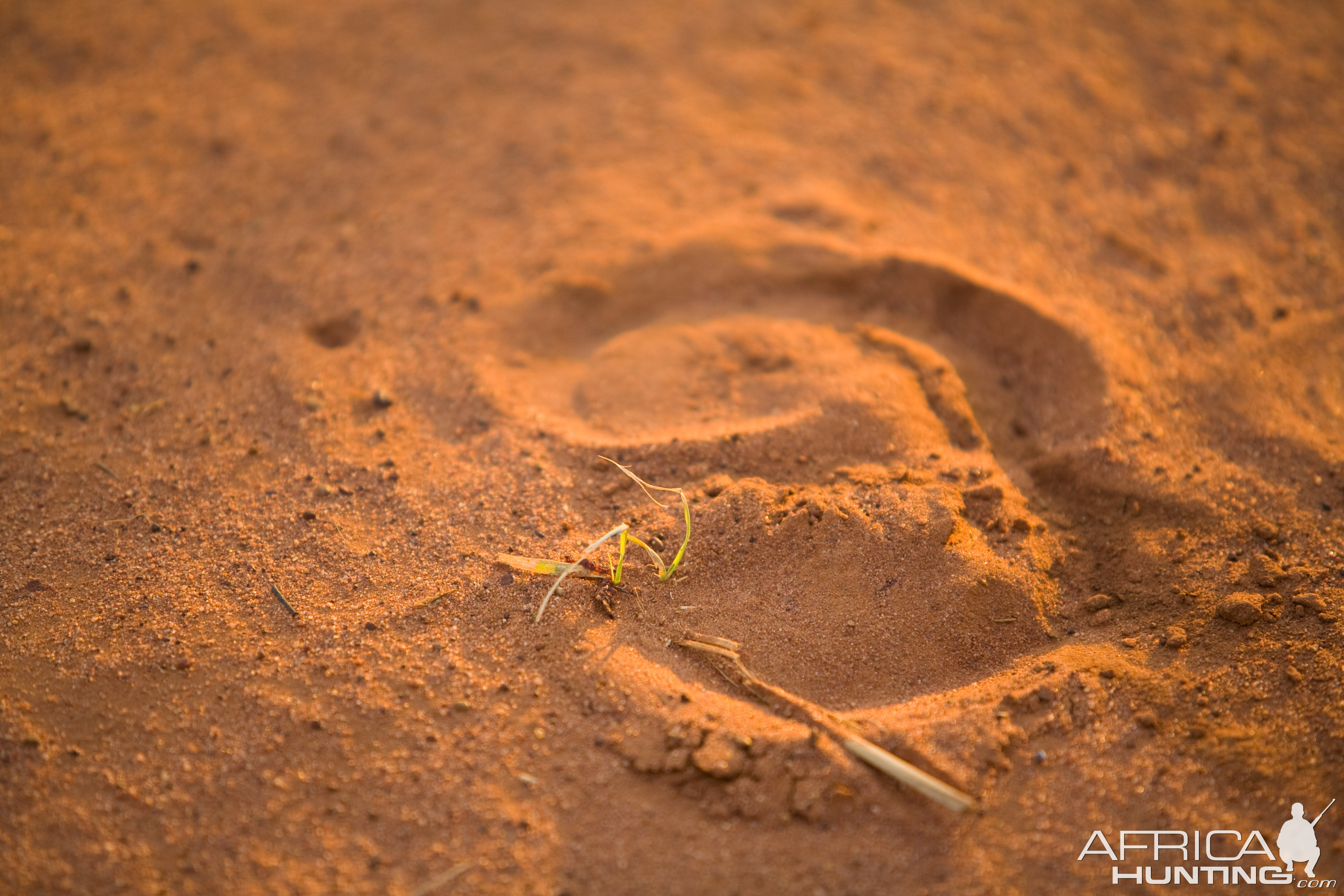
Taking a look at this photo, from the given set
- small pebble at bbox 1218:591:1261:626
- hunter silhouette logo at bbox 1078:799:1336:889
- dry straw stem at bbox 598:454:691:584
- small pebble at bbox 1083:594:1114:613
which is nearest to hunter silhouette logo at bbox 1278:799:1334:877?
hunter silhouette logo at bbox 1078:799:1336:889

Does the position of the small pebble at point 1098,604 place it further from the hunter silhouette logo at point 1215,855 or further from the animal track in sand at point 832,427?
the hunter silhouette logo at point 1215,855

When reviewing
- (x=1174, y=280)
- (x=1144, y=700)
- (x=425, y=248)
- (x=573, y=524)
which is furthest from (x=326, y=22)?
(x=1144, y=700)

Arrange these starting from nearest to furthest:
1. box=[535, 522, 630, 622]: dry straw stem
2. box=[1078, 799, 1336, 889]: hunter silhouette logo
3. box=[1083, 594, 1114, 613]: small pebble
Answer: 1. box=[1078, 799, 1336, 889]: hunter silhouette logo
2. box=[535, 522, 630, 622]: dry straw stem
3. box=[1083, 594, 1114, 613]: small pebble

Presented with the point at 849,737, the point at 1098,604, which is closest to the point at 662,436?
the point at 849,737

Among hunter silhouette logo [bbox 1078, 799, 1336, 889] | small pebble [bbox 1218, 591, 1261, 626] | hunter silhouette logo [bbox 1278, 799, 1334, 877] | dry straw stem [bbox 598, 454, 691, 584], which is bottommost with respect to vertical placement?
hunter silhouette logo [bbox 1078, 799, 1336, 889]

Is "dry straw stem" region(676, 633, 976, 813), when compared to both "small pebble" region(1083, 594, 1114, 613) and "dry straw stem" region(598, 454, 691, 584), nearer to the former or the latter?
"dry straw stem" region(598, 454, 691, 584)

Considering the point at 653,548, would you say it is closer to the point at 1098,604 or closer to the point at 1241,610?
the point at 1098,604

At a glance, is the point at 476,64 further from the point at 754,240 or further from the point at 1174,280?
the point at 1174,280

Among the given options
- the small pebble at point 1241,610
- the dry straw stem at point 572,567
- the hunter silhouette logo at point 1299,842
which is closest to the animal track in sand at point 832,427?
the dry straw stem at point 572,567
